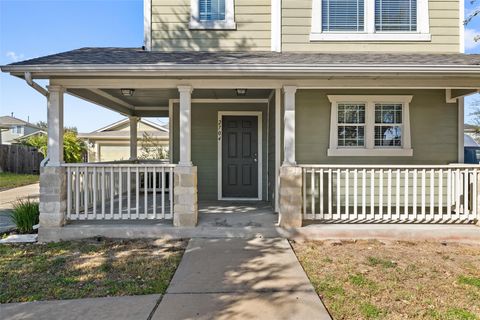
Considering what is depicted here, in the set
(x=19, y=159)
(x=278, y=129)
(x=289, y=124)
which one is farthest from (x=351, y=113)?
(x=19, y=159)

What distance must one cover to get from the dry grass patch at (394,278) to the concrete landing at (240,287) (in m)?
0.21

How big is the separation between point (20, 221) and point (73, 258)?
6.51 ft

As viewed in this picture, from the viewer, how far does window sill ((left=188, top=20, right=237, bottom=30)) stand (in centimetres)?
701

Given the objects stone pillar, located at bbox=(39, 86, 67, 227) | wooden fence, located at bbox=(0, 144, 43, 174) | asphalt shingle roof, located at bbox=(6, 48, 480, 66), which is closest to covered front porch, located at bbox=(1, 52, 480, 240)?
stone pillar, located at bbox=(39, 86, 67, 227)

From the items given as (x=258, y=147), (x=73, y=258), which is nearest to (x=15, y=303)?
(x=73, y=258)

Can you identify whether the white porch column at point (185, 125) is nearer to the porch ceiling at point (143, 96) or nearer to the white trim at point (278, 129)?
the porch ceiling at point (143, 96)

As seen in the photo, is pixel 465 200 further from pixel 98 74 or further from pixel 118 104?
pixel 118 104

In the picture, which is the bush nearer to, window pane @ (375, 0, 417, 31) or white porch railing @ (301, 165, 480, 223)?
white porch railing @ (301, 165, 480, 223)

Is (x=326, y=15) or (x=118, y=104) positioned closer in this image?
(x=326, y=15)

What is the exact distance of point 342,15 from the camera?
6.88 metres

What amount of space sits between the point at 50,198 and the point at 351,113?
5.44 metres

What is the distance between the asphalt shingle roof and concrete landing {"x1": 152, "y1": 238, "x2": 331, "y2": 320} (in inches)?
112

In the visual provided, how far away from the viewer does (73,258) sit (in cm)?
456

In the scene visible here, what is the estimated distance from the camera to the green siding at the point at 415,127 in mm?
6645
